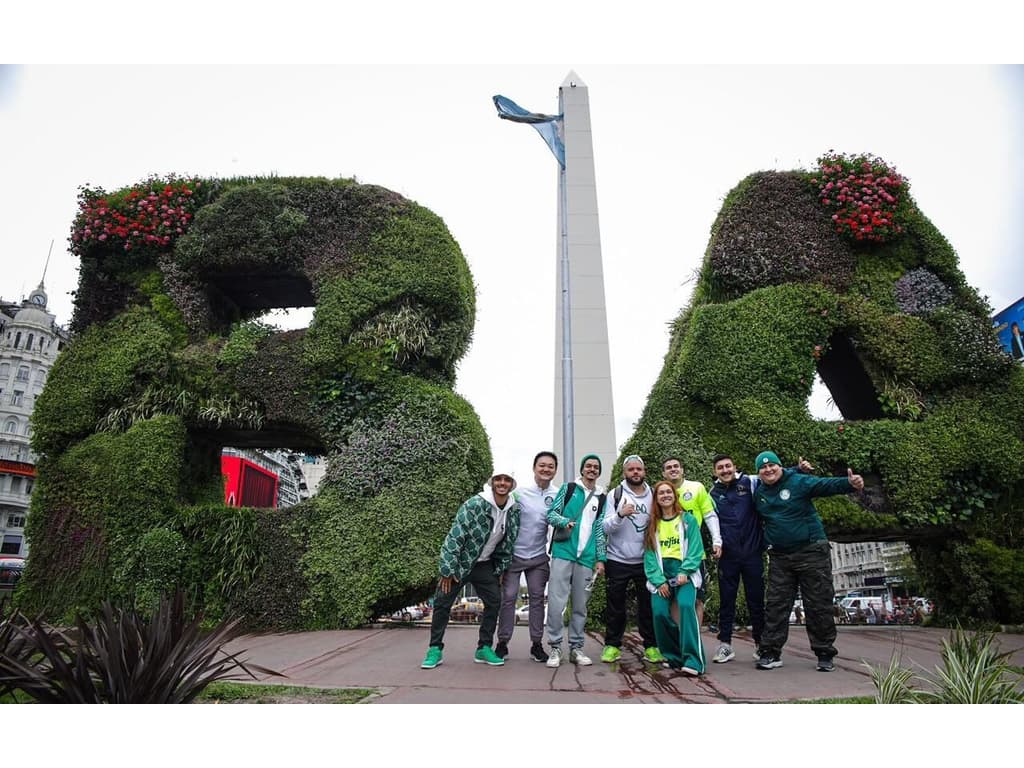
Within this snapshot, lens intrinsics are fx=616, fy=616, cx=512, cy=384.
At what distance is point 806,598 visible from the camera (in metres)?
5.06

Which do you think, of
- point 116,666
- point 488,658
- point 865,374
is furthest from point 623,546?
point 865,374

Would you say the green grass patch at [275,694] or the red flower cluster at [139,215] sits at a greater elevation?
the red flower cluster at [139,215]

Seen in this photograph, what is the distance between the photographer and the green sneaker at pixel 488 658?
534 centimetres

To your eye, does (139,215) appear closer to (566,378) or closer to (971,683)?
(566,378)

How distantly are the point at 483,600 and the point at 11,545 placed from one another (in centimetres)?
5398

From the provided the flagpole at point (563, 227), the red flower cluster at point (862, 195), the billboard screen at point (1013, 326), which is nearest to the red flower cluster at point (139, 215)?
the flagpole at point (563, 227)

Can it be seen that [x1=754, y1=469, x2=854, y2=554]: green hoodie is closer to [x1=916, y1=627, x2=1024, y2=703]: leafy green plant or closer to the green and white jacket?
[x1=916, y1=627, x2=1024, y2=703]: leafy green plant

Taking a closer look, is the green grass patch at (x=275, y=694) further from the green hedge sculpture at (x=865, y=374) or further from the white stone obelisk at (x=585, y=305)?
the white stone obelisk at (x=585, y=305)

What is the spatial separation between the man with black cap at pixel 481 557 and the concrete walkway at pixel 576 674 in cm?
26

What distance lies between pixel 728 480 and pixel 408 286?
21.0ft

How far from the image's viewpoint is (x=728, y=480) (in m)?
5.75
